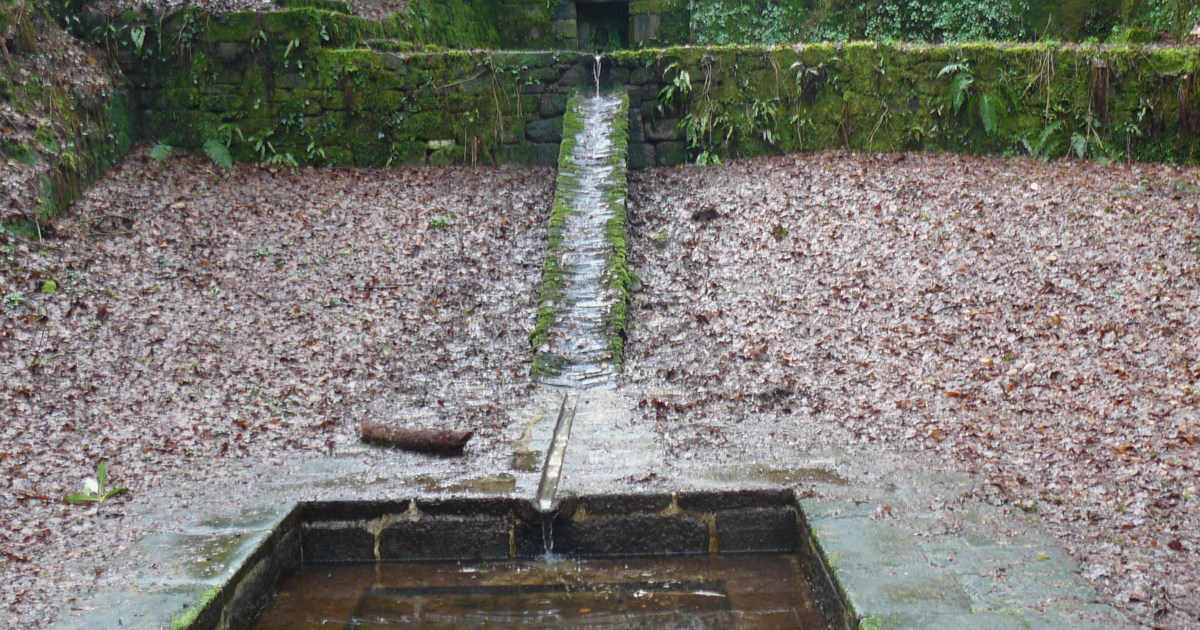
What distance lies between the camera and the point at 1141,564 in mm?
3096

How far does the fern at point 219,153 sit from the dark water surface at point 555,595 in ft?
22.7

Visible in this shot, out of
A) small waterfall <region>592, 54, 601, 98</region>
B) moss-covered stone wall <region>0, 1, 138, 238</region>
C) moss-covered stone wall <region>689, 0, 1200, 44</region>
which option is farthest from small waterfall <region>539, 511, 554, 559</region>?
moss-covered stone wall <region>689, 0, 1200, 44</region>

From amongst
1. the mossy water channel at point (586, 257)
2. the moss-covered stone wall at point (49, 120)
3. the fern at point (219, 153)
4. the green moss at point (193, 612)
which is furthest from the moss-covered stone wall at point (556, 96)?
the green moss at point (193, 612)

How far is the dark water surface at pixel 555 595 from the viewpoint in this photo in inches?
Result: 140

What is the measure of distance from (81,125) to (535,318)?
5335 mm

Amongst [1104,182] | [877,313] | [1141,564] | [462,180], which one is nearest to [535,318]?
[877,313]

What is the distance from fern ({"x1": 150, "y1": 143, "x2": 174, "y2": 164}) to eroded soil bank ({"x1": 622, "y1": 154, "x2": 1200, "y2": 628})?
5.53m

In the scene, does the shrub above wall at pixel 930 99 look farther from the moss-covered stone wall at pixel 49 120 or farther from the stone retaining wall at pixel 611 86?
the moss-covered stone wall at pixel 49 120

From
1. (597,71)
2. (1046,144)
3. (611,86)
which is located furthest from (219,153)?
(1046,144)

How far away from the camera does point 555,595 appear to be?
3795 millimetres

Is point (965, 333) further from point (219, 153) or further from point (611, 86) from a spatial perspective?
point (219, 153)

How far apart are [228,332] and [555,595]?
3787 mm

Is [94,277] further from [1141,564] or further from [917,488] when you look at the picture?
[1141,564]

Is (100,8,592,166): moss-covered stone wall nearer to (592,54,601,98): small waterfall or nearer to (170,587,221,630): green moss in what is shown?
(592,54,601,98): small waterfall
